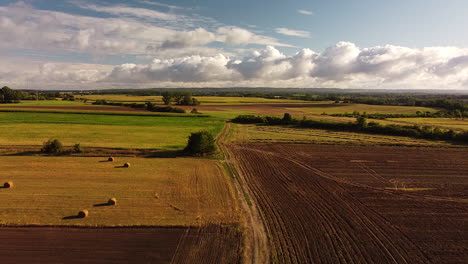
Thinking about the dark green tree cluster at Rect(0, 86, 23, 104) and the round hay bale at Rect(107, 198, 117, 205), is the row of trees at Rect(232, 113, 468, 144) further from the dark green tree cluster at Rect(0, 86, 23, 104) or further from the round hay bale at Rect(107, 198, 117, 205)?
the dark green tree cluster at Rect(0, 86, 23, 104)

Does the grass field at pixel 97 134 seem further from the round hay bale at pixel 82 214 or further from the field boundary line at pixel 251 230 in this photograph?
the round hay bale at pixel 82 214

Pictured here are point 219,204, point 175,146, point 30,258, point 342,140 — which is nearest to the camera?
point 30,258

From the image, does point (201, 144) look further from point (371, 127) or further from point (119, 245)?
point (371, 127)

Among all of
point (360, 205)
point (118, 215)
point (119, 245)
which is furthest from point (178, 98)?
point (119, 245)

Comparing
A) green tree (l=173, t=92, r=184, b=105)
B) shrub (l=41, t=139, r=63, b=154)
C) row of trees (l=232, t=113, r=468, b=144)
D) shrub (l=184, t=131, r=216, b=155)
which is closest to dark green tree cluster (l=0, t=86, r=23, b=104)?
green tree (l=173, t=92, r=184, b=105)

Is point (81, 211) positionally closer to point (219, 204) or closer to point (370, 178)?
point (219, 204)

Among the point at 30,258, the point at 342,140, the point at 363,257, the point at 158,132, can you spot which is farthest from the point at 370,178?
the point at 158,132

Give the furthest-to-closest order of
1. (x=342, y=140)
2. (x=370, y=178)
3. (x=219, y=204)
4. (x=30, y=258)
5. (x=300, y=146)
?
(x=342, y=140) < (x=300, y=146) < (x=370, y=178) < (x=219, y=204) < (x=30, y=258)
